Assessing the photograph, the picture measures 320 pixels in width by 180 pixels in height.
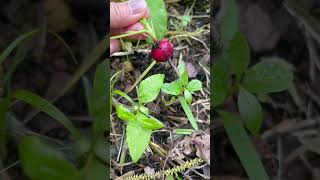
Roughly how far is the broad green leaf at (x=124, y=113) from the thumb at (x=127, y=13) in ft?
0.38

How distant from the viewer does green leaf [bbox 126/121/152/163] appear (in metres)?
0.75

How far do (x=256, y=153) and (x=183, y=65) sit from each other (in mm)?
242

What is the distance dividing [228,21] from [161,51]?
22 cm

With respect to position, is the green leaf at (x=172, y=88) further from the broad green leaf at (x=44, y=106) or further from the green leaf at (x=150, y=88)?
the broad green leaf at (x=44, y=106)

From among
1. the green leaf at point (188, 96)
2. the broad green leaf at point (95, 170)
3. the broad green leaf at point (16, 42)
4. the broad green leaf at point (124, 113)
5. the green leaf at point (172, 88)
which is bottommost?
the broad green leaf at point (95, 170)

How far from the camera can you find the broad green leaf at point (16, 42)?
888 mm

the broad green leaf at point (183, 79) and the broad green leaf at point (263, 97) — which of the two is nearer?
the broad green leaf at point (183, 79)

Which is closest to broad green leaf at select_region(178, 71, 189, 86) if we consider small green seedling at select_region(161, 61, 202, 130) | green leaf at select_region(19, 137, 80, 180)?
small green seedling at select_region(161, 61, 202, 130)

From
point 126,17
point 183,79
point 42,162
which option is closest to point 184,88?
point 183,79

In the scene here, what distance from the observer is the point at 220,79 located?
2.97 ft

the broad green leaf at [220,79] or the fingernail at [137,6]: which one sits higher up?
the fingernail at [137,6]

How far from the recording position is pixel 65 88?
92cm

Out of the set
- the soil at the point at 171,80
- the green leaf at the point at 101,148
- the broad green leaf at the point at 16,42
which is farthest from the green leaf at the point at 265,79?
the broad green leaf at the point at 16,42

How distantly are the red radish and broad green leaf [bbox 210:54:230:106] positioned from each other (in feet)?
0.46
